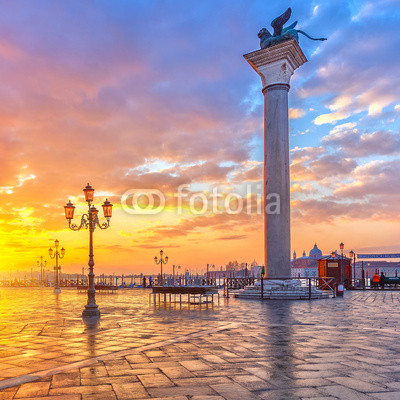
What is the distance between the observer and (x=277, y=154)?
20688 mm

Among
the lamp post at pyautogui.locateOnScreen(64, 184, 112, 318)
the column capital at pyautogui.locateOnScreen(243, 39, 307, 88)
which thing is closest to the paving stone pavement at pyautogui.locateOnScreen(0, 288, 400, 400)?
the lamp post at pyautogui.locateOnScreen(64, 184, 112, 318)

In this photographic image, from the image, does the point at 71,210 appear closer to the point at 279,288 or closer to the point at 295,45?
the point at 279,288

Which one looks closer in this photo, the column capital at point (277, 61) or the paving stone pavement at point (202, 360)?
the paving stone pavement at point (202, 360)

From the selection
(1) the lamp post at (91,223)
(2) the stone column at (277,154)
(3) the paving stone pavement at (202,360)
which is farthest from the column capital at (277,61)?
(3) the paving stone pavement at (202,360)

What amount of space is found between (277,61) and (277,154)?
15.8ft

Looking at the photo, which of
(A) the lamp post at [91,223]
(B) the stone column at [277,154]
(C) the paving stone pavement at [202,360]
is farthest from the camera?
(B) the stone column at [277,154]

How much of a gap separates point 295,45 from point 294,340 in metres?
16.7

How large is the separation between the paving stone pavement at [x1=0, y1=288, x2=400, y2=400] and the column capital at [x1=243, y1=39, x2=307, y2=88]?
13778 millimetres

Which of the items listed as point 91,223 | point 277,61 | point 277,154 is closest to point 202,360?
point 91,223

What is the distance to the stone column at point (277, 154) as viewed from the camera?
20500mm

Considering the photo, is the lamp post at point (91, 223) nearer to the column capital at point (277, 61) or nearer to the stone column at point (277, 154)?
the stone column at point (277, 154)

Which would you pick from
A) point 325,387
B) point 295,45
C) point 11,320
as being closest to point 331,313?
point 325,387

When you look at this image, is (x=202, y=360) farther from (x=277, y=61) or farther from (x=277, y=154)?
(x=277, y=61)

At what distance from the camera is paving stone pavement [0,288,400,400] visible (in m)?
4.98
